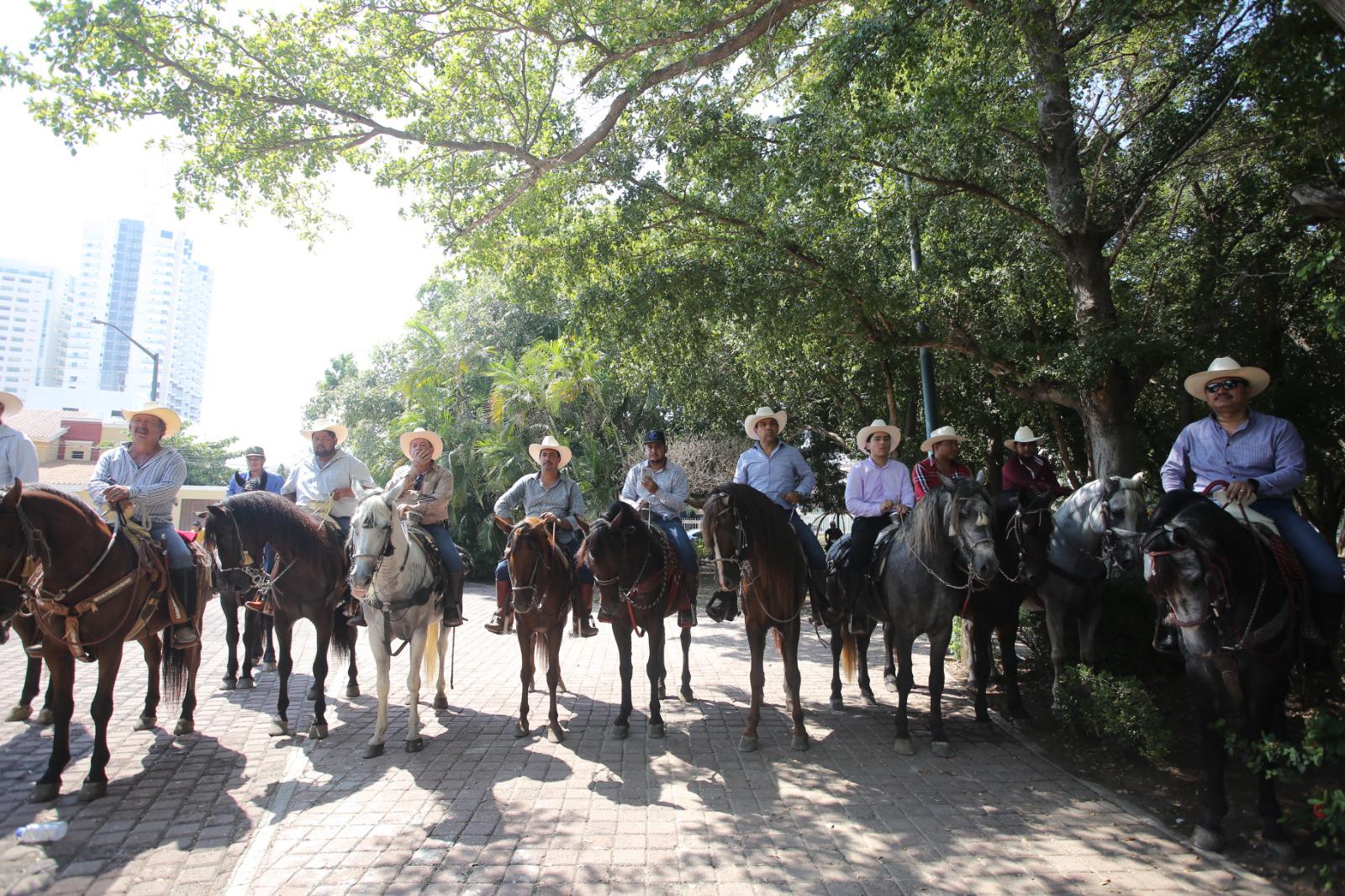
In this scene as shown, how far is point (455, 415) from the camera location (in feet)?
72.1

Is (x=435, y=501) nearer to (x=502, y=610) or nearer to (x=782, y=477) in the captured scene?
(x=502, y=610)

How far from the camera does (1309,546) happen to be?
186 inches

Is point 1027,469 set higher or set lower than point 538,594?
higher

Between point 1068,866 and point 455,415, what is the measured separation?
65.8 feet

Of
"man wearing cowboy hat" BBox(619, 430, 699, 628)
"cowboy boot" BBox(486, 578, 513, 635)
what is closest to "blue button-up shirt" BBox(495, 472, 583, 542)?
"man wearing cowboy hat" BBox(619, 430, 699, 628)

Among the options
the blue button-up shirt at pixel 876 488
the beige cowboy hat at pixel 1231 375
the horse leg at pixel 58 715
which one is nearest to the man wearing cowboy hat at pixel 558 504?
the blue button-up shirt at pixel 876 488

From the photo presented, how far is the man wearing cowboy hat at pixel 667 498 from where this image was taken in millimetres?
7406

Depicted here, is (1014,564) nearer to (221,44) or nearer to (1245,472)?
(1245,472)

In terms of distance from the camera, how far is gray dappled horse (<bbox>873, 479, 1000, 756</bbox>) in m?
6.10

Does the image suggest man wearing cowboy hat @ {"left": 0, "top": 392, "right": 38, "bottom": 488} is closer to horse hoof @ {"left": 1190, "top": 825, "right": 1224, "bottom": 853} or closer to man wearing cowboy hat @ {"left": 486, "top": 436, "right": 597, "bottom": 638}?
man wearing cowboy hat @ {"left": 486, "top": 436, "right": 597, "bottom": 638}

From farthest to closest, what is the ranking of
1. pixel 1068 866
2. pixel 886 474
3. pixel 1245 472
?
pixel 886 474, pixel 1245 472, pixel 1068 866

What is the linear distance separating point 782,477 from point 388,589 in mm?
3875

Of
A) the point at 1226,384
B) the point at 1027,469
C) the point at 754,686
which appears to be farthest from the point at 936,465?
the point at 754,686

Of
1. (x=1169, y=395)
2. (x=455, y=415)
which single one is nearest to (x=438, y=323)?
(x=455, y=415)
